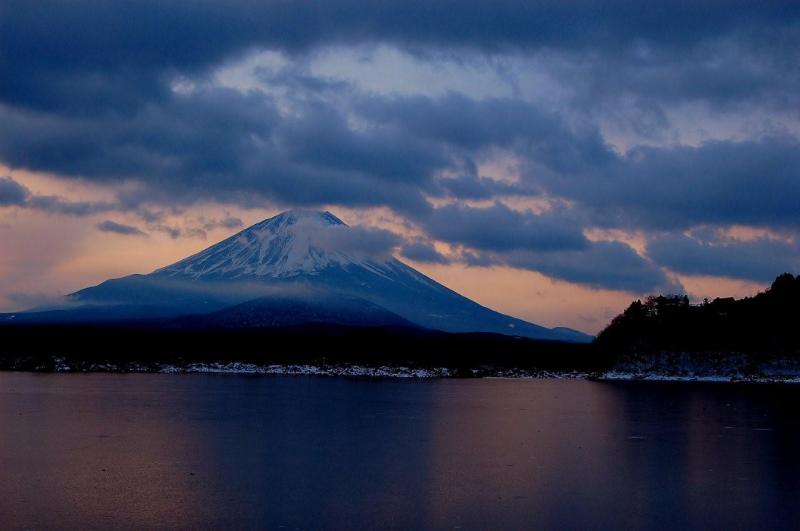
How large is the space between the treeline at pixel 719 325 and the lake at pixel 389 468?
6481 centimetres

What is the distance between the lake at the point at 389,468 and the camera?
58.7 feet

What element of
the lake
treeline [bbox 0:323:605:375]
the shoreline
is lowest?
the lake

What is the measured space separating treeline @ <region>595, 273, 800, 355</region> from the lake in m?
64.8

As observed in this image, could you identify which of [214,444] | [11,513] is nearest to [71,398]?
[214,444]

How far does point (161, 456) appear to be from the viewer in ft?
84.7

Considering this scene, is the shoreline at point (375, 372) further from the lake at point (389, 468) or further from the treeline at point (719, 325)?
the lake at point (389, 468)

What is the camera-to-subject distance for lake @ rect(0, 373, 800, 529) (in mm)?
17906

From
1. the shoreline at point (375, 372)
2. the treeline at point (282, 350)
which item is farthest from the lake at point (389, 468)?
the treeline at point (282, 350)

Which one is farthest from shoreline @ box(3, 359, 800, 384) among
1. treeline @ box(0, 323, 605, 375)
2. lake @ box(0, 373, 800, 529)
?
lake @ box(0, 373, 800, 529)

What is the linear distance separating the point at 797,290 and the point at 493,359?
48050mm

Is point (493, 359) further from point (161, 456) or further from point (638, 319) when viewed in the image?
point (161, 456)

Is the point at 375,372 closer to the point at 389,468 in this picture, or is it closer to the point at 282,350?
the point at 282,350

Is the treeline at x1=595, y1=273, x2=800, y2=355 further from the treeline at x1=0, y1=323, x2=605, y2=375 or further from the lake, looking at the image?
the lake

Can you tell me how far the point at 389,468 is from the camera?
80.2 feet
